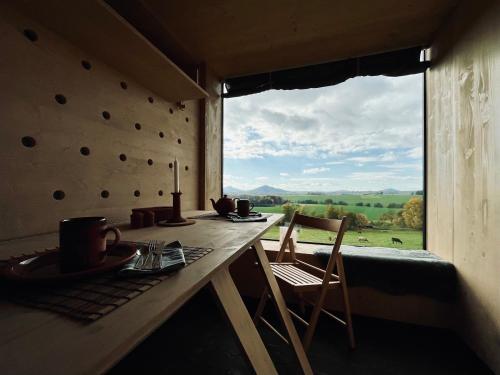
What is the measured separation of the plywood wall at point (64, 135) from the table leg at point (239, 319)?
85cm

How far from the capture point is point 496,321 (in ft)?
3.90

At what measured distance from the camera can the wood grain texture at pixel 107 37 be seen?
2.99 feet

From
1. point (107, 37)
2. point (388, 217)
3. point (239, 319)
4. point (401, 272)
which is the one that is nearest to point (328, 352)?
point (401, 272)

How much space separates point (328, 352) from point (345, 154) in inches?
64.2

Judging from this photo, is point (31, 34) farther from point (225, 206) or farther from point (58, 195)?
point (225, 206)

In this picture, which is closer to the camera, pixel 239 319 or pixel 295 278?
pixel 239 319

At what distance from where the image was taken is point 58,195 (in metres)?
1.04

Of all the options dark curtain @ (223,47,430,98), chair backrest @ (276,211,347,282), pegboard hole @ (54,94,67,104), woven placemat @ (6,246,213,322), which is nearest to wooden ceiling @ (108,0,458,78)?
dark curtain @ (223,47,430,98)

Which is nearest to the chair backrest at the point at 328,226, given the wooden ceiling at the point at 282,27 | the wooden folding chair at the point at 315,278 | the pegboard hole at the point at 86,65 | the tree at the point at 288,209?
the wooden folding chair at the point at 315,278

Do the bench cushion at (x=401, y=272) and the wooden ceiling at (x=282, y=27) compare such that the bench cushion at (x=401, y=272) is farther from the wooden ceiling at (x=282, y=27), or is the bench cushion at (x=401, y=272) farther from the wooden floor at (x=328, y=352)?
the wooden ceiling at (x=282, y=27)

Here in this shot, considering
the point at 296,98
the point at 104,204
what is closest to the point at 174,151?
the point at 104,204

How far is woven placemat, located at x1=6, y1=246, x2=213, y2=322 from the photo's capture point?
0.36 metres

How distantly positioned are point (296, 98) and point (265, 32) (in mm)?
752

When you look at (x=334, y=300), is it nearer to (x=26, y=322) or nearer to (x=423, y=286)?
(x=423, y=286)
